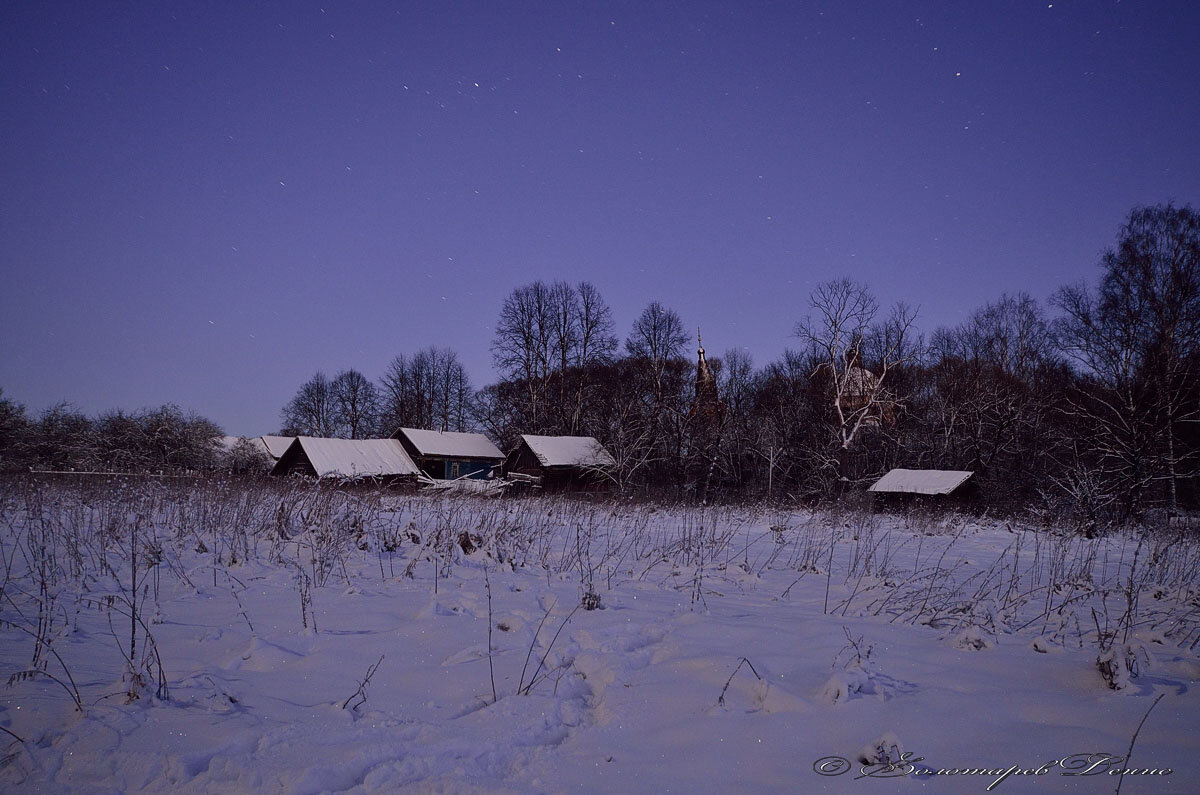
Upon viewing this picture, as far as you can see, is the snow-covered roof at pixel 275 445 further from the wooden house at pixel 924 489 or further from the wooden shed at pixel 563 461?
the wooden house at pixel 924 489

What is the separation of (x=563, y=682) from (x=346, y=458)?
3063 cm

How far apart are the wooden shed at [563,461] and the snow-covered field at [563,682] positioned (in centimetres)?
2220

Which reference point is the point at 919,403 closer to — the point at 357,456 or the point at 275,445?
the point at 357,456

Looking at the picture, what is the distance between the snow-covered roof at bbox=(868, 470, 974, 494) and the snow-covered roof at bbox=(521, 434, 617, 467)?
1223 centimetres

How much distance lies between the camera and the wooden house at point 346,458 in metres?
28.6

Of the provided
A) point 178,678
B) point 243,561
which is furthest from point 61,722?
point 243,561

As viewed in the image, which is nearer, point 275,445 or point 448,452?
point 448,452

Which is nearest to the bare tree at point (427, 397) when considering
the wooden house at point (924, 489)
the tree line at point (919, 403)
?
the tree line at point (919, 403)

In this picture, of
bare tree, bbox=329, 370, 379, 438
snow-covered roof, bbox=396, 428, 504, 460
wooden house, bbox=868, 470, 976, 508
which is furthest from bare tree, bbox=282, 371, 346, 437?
wooden house, bbox=868, 470, 976, 508

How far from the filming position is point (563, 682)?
9.38 ft

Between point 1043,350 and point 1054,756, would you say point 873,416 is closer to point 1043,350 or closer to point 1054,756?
point 1043,350

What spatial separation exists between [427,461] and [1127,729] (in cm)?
3695

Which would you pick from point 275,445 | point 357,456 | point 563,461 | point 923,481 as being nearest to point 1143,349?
point 923,481

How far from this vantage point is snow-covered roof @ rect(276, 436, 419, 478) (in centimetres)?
2855
